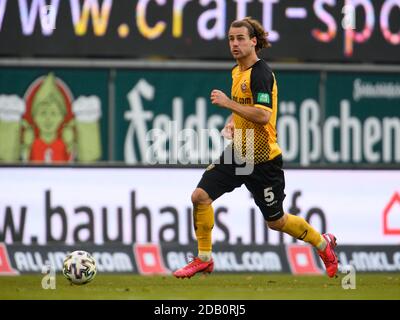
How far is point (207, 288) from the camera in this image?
1139 centimetres

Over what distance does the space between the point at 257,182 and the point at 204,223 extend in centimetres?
62

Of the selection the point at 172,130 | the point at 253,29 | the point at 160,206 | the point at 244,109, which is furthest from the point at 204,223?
the point at 172,130

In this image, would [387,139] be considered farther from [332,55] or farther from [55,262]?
[55,262]

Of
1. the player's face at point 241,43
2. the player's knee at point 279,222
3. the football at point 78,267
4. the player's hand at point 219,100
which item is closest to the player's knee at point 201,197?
the player's knee at point 279,222

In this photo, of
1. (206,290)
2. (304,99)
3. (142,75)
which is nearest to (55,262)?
(206,290)

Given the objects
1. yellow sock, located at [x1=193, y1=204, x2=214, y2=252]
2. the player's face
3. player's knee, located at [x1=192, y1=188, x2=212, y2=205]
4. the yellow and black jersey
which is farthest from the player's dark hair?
yellow sock, located at [x1=193, y1=204, x2=214, y2=252]

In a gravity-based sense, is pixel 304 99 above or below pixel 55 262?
above

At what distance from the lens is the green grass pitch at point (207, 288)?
1057 cm

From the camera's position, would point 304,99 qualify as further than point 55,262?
Yes

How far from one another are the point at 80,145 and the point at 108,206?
286cm

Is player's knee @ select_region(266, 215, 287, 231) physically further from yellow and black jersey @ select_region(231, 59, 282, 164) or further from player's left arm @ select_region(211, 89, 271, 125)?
player's left arm @ select_region(211, 89, 271, 125)

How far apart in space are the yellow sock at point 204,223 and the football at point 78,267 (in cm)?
101

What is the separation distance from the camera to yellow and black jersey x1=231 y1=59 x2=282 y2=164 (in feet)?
35.9

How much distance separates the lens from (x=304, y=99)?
17297 millimetres
